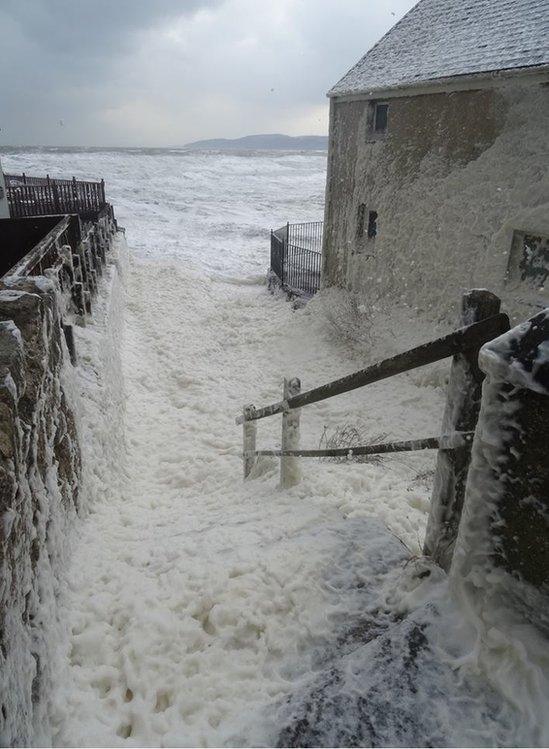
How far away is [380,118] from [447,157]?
3090 millimetres

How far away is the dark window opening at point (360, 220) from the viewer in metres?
13.1

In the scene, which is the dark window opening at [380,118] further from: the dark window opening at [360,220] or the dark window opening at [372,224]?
the dark window opening at [372,224]

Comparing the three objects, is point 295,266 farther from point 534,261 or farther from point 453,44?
point 534,261

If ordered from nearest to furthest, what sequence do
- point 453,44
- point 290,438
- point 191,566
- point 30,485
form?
point 30,485, point 191,566, point 290,438, point 453,44

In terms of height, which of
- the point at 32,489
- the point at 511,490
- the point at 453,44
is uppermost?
the point at 453,44

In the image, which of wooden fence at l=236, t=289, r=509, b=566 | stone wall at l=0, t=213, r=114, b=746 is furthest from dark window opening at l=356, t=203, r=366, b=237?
wooden fence at l=236, t=289, r=509, b=566

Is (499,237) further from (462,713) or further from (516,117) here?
(462,713)

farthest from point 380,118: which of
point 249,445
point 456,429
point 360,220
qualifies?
point 456,429

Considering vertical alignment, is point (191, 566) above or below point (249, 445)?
above

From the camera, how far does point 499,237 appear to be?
9312mm

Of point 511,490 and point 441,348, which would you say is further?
point 441,348

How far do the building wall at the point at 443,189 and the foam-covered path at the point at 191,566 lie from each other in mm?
4011

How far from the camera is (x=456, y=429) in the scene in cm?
235

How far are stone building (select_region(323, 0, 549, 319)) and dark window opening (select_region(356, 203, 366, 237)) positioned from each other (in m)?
0.03
